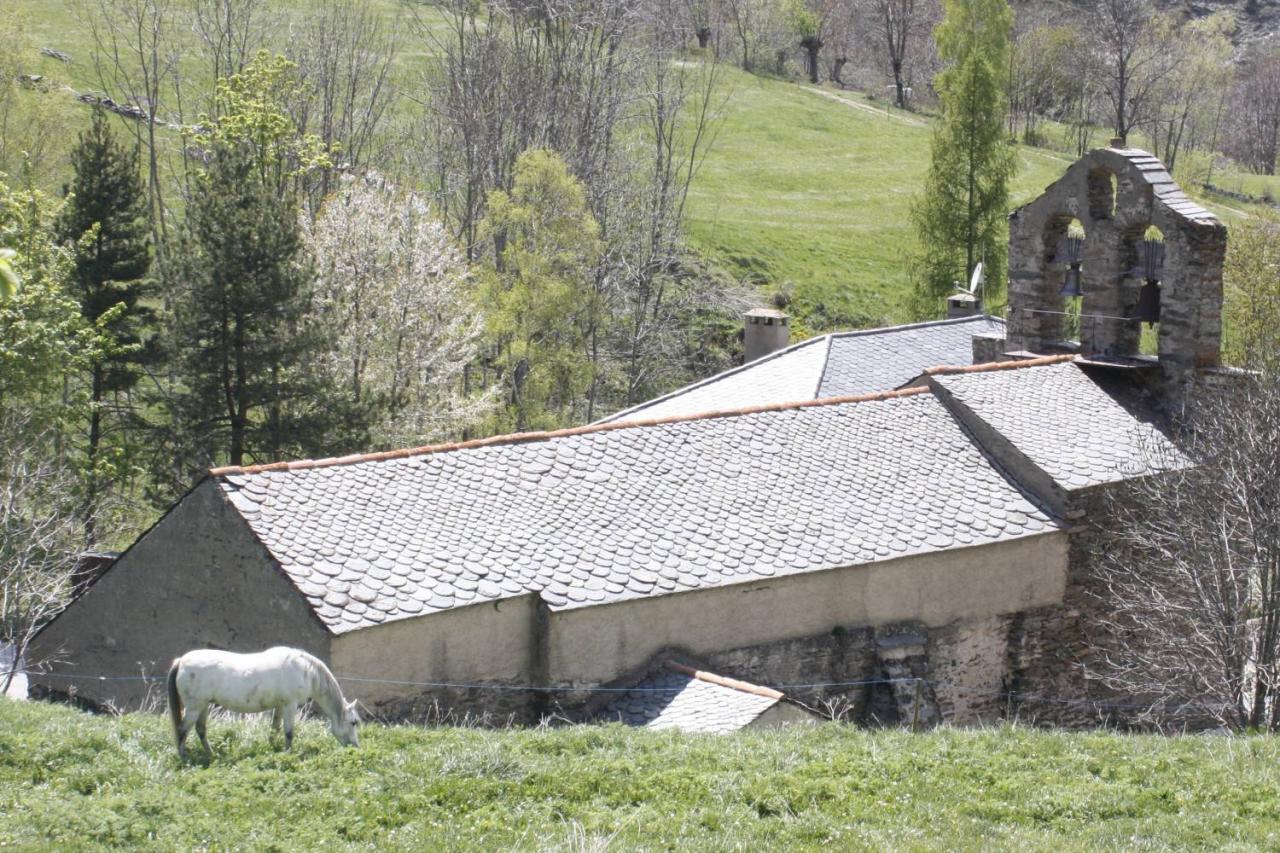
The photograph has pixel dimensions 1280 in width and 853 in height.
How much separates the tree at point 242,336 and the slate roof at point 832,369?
25.8 ft

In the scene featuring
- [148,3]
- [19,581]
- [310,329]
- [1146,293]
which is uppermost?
[148,3]

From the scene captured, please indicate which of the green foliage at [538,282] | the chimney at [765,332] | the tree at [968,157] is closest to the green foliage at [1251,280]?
the tree at [968,157]

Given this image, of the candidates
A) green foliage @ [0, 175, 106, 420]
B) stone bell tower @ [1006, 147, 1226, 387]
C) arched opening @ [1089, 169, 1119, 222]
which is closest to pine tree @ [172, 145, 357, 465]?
green foliage @ [0, 175, 106, 420]

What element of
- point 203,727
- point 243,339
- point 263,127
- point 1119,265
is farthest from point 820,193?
point 203,727

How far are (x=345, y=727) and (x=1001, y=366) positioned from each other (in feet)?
45.7

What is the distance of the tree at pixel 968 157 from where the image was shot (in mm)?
51094

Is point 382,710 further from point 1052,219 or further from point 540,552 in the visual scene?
point 1052,219

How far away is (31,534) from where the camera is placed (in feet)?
80.1

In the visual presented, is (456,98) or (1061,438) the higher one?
(456,98)

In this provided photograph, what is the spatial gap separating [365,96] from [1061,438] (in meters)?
40.3

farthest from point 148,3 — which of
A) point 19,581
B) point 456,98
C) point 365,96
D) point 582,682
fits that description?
point 582,682

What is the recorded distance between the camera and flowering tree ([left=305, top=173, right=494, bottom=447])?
36125 millimetres

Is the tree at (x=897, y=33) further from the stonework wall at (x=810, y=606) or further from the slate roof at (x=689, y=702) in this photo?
the slate roof at (x=689, y=702)

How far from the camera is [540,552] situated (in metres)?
18.0
